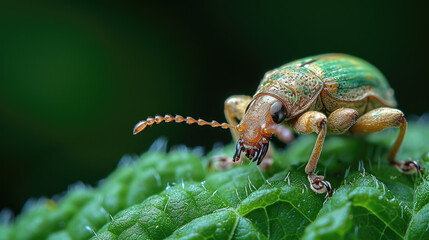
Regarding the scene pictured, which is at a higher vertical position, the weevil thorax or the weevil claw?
the weevil thorax

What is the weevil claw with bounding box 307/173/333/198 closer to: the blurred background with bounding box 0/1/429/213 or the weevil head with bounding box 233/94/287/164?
the weevil head with bounding box 233/94/287/164

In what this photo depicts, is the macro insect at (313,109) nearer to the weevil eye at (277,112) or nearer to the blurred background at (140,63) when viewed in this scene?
the weevil eye at (277,112)

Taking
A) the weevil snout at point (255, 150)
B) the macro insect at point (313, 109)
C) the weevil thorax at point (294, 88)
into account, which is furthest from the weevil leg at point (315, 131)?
the weevil snout at point (255, 150)

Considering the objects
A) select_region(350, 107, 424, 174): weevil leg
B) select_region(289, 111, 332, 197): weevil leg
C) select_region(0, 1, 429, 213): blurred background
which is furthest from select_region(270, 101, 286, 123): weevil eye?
select_region(0, 1, 429, 213): blurred background

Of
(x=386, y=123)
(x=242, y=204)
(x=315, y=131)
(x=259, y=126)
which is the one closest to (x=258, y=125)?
(x=259, y=126)

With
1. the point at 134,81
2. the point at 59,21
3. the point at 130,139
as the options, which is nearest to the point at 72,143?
the point at 130,139
